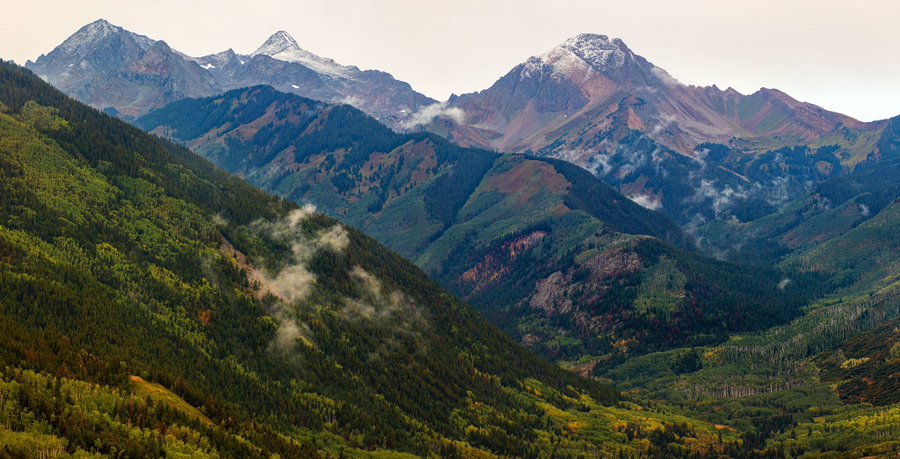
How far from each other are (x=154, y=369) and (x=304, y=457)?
4868 cm

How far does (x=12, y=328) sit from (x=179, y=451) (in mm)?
64323

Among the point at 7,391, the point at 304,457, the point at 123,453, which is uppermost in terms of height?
the point at 7,391

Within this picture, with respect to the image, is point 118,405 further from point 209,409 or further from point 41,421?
point 209,409

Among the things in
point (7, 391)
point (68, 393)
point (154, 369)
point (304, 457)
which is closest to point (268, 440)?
point (304, 457)

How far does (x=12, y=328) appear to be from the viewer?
6949 inches

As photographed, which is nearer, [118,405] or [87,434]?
[87,434]

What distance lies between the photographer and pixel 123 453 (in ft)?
444

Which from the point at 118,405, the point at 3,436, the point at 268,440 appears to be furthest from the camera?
the point at 268,440

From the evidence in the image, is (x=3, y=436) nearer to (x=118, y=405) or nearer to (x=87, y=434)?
(x=87, y=434)

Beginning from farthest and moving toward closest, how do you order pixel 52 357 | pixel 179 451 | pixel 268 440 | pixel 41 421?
pixel 268 440 < pixel 52 357 < pixel 179 451 < pixel 41 421

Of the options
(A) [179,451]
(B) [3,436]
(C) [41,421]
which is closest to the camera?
(B) [3,436]

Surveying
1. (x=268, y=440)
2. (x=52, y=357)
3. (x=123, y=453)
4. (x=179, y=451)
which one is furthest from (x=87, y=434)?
(x=268, y=440)

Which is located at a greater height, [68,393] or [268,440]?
[68,393]

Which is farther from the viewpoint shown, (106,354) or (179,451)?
(106,354)
